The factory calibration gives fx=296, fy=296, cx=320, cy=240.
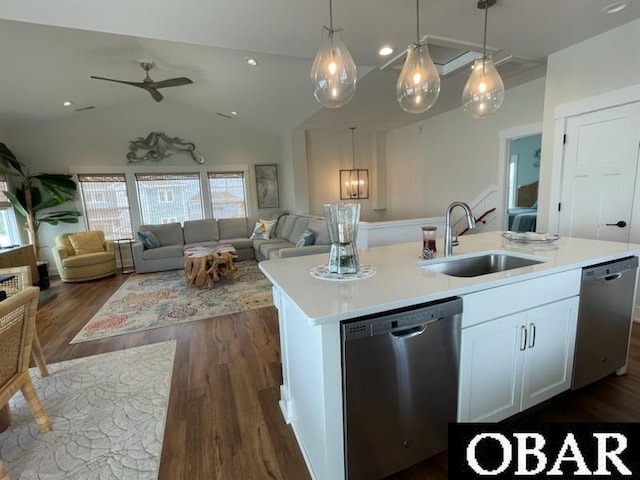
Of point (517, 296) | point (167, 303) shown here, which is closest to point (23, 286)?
point (167, 303)

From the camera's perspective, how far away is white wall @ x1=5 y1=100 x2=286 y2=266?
521cm

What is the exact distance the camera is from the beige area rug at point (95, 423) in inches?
57.9

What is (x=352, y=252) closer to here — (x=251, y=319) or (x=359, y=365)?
(x=359, y=365)

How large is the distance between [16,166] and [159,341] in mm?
4489

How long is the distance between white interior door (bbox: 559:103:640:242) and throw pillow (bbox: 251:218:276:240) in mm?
4610

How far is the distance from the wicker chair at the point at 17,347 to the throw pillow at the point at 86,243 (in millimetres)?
4270

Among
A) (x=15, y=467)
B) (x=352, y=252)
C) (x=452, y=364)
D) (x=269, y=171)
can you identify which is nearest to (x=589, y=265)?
(x=452, y=364)

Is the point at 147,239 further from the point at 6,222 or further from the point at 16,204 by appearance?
the point at 6,222

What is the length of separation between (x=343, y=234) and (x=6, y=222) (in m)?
6.27

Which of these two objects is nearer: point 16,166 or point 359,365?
point 359,365

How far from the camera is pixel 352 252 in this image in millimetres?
1492

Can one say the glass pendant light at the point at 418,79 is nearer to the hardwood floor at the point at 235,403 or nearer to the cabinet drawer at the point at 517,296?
the cabinet drawer at the point at 517,296

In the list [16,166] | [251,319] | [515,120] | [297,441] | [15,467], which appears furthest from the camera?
[16,166]

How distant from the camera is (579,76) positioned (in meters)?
2.84
